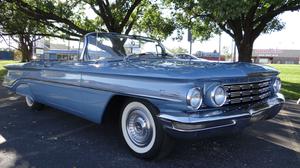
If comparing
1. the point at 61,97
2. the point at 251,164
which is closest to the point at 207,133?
the point at 251,164

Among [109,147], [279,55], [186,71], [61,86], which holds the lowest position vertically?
[109,147]

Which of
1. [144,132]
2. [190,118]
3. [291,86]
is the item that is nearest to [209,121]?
[190,118]

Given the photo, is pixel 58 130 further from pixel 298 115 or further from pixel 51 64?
pixel 298 115

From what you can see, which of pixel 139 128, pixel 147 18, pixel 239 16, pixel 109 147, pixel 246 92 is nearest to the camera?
pixel 246 92

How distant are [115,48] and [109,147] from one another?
1.57 meters

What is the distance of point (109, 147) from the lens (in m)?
3.75

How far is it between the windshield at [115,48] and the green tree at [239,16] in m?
3.92

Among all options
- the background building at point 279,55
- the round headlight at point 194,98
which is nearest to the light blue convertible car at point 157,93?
the round headlight at point 194,98

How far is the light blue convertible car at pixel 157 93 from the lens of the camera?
278 centimetres

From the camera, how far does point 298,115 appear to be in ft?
19.6

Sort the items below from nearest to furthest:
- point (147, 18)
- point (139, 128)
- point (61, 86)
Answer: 1. point (139, 128)
2. point (61, 86)
3. point (147, 18)

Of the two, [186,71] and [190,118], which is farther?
[186,71]

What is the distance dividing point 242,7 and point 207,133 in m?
6.22

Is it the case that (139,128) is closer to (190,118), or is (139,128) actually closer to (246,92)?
(190,118)
